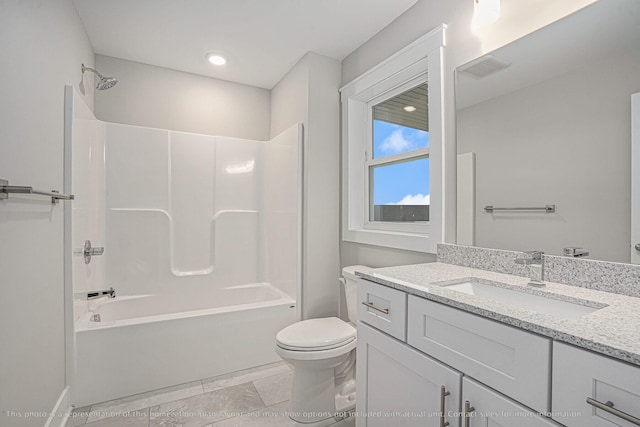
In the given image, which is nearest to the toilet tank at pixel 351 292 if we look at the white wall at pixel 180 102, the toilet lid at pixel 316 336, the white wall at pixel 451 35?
the toilet lid at pixel 316 336

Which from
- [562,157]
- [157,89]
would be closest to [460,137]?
[562,157]

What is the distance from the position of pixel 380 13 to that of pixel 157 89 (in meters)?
1.98

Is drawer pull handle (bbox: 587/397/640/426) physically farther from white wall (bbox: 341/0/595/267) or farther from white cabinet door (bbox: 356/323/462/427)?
white wall (bbox: 341/0/595/267)

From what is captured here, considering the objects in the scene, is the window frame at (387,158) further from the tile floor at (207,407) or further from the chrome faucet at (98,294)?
the chrome faucet at (98,294)

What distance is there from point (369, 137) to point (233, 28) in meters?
1.25

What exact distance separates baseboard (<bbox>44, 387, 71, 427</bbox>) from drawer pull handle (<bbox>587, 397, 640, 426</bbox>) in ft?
7.00

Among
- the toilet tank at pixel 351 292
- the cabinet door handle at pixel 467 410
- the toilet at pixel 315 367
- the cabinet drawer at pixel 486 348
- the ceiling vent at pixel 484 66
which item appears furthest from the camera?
the toilet tank at pixel 351 292

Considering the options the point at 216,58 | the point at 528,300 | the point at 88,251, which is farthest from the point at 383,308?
the point at 216,58

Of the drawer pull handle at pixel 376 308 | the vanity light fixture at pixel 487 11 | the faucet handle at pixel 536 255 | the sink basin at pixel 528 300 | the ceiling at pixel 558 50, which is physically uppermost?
the vanity light fixture at pixel 487 11

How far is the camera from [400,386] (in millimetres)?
1162

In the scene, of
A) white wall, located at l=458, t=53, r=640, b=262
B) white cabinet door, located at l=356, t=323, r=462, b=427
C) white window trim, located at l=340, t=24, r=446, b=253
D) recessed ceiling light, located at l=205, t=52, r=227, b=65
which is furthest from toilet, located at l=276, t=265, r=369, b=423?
recessed ceiling light, located at l=205, t=52, r=227, b=65

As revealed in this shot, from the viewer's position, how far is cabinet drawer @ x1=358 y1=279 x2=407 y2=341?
1.16 m

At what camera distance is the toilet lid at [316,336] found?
171 cm

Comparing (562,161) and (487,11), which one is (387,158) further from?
(562,161)
